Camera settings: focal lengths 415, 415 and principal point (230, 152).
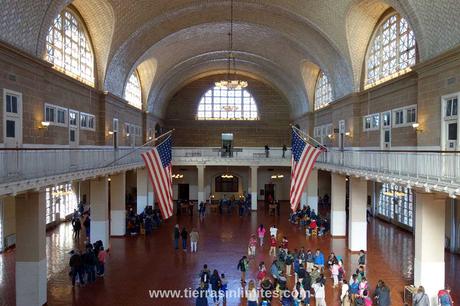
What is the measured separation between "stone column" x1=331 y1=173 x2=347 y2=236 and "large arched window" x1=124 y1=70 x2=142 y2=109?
1523cm

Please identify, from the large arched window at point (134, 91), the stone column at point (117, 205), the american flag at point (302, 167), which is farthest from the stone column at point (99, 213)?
the large arched window at point (134, 91)

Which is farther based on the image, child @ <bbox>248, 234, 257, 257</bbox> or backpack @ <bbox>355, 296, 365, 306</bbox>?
child @ <bbox>248, 234, 257, 257</bbox>

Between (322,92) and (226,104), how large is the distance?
1360 cm

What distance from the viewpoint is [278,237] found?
2338cm

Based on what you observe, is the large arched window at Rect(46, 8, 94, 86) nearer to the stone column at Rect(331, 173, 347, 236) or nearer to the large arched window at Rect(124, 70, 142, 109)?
the large arched window at Rect(124, 70, 142, 109)

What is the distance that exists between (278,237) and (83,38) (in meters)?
14.8

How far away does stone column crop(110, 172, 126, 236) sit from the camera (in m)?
23.2

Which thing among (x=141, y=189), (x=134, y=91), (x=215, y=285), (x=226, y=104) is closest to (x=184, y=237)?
(x=215, y=285)

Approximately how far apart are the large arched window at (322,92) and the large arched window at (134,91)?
1381cm

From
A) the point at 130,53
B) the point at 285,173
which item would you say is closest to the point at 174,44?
the point at 130,53

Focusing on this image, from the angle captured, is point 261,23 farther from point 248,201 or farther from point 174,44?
point 248,201

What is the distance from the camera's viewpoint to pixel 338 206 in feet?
78.5

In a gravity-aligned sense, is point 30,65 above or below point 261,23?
below

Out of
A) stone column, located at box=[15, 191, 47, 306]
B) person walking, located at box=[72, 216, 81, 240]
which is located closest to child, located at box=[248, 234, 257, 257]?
stone column, located at box=[15, 191, 47, 306]
